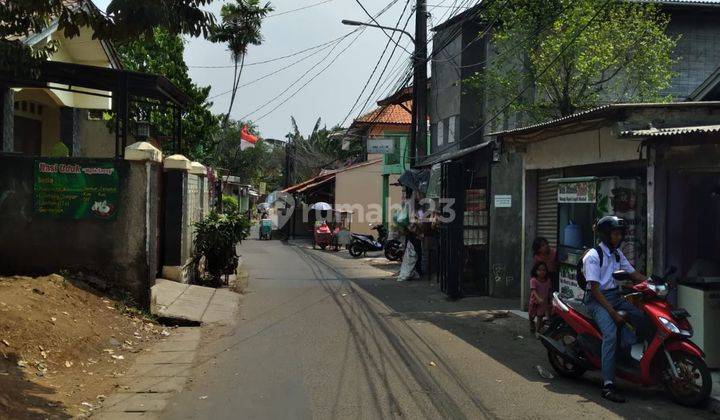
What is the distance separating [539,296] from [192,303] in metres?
5.86

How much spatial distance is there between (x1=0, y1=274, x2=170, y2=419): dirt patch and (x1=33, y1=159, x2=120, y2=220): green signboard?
114 centimetres

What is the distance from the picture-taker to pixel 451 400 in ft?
20.1

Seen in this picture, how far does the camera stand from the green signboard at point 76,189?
9.95 meters

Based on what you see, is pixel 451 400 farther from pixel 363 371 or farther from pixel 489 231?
pixel 489 231

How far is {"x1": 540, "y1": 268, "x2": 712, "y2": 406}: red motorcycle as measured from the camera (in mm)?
5926

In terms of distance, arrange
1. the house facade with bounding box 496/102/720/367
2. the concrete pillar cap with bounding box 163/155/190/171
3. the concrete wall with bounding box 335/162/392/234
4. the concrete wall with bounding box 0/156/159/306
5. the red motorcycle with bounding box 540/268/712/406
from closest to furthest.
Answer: the red motorcycle with bounding box 540/268/712/406 → the house facade with bounding box 496/102/720/367 → the concrete wall with bounding box 0/156/159/306 → the concrete pillar cap with bounding box 163/155/190/171 → the concrete wall with bounding box 335/162/392/234

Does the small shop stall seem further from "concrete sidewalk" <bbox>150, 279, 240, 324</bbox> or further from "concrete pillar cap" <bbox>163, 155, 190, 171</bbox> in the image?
"concrete pillar cap" <bbox>163, 155, 190, 171</bbox>

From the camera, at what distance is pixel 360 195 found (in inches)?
1432

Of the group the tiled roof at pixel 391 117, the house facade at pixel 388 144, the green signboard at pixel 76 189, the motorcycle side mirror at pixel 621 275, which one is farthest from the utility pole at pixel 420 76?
the tiled roof at pixel 391 117

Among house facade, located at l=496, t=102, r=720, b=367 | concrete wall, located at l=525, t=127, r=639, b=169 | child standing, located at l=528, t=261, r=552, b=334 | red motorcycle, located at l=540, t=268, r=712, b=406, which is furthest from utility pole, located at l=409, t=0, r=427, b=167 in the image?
red motorcycle, located at l=540, t=268, r=712, b=406

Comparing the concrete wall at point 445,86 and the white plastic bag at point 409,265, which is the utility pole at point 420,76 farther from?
the concrete wall at point 445,86

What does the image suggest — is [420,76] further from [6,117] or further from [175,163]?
[6,117]

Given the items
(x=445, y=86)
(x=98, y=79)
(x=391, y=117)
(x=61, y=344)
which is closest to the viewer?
(x=61, y=344)

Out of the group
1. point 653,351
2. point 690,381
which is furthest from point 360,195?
point 690,381
